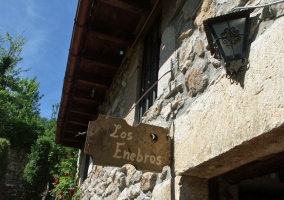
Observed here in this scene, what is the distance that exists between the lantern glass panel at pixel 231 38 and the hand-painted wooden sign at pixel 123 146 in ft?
2.55

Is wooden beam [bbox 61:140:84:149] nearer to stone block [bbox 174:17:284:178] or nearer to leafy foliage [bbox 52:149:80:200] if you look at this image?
leafy foliage [bbox 52:149:80:200]

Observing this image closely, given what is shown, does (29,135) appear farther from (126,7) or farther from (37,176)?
(126,7)

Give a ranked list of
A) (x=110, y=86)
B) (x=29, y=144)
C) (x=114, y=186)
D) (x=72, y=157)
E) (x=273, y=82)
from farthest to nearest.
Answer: (x=29, y=144) < (x=72, y=157) < (x=110, y=86) < (x=114, y=186) < (x=273, y=82)

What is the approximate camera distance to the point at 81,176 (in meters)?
5.99

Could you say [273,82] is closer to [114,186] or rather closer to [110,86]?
[114,186]

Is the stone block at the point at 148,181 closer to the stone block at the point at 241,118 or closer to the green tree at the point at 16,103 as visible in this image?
the stone block at the point at 241,118

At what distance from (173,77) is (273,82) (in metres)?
1.12

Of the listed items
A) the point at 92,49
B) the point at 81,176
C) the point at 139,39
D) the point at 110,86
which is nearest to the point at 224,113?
the point at 139,39

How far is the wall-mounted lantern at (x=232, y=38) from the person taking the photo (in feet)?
5.08

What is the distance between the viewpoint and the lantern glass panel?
1559 millimetres

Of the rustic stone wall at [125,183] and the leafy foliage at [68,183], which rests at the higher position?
the leafy foliage at [68,183]

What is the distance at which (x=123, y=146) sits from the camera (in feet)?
6.31

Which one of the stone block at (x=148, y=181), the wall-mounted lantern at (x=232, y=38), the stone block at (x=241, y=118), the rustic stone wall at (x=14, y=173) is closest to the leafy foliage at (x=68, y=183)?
the stone block at (x=148, y=181)

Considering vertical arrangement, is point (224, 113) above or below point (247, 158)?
above
